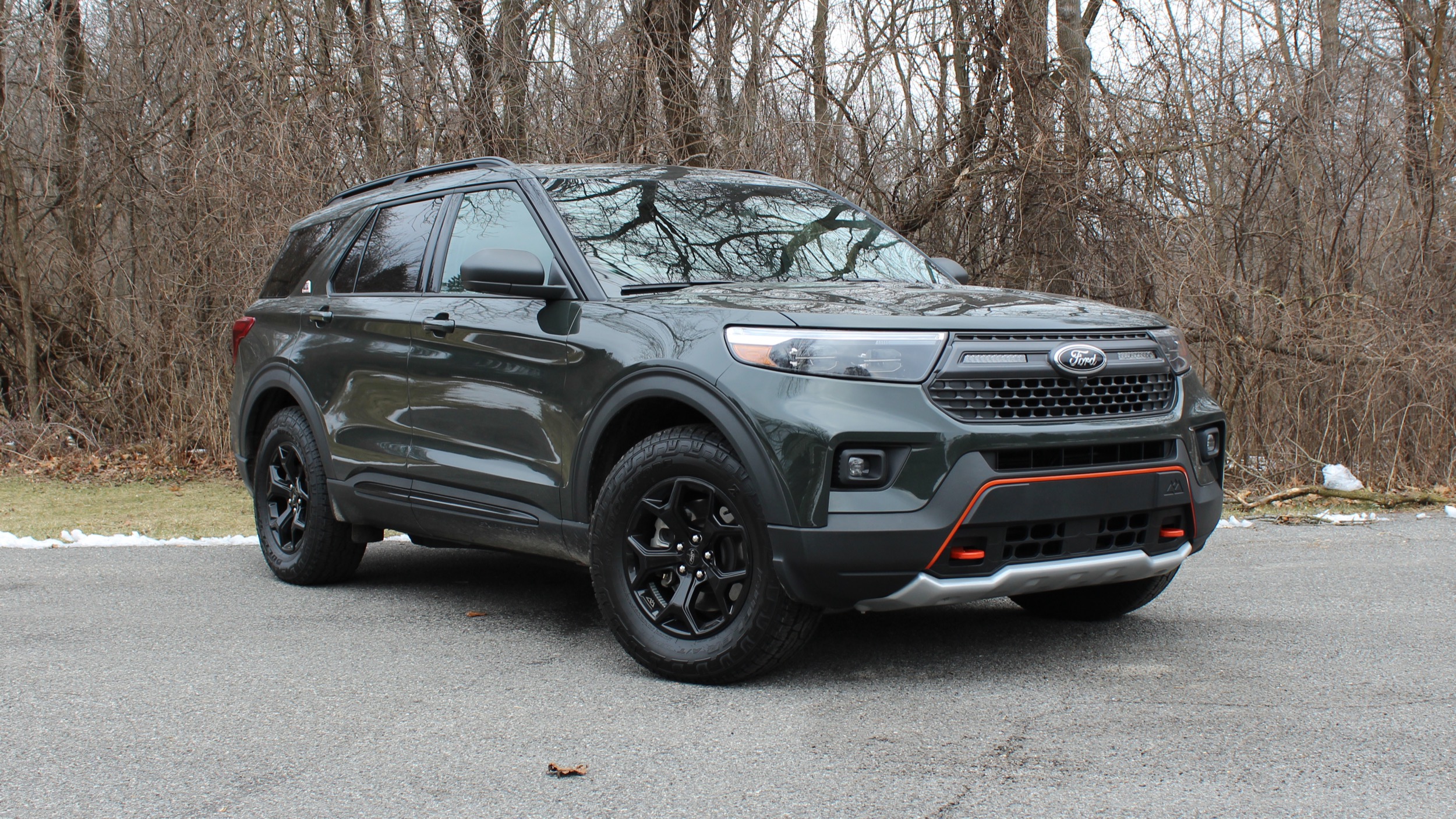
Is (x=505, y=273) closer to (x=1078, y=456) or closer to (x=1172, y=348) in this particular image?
(x=1078, y=456)

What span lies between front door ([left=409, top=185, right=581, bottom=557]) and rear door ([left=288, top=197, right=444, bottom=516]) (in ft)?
0.43

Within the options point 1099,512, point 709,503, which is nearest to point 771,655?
point 709,503

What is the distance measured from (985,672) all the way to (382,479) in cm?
269

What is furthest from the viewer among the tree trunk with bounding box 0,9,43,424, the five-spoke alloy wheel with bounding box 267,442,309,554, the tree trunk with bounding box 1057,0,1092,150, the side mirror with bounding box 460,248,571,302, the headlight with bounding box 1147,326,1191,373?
the tree trunk with bounding box 0,9,43,424

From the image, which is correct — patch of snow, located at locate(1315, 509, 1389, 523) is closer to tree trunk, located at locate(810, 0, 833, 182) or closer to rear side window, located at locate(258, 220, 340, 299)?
tree trunk, located at locate(810, 0, 833, 182)

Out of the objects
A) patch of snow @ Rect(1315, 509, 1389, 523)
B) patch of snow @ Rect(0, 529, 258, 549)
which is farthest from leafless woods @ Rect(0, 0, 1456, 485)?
patch of snow @ Rect(0, 529, 258, 549)

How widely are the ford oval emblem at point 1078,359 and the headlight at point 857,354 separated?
38cm

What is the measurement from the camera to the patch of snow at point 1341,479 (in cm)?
866

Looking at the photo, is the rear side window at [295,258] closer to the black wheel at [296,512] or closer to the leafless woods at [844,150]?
the black wheel at [296,512]

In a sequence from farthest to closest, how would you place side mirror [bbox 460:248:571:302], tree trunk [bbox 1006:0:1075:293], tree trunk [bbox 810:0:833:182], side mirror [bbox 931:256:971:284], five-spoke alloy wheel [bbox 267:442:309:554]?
tree trunk [bbox 810:0:833:182] → tree trunk [bbox 1006:0:1075:293] → five-spoke alloy wheel [bbox 267:442:309:554] → side mirror [bbox 931:256:971:284] → side mirror [bbox 460:248:571:302]

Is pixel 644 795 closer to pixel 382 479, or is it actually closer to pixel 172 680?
pixel 172 680

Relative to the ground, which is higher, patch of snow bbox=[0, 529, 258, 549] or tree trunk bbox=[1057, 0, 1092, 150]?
tree trunk bbox=[1057, 0, 1092, 150]

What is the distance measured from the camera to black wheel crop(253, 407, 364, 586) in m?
5.92

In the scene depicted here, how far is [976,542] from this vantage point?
12.5 feet
